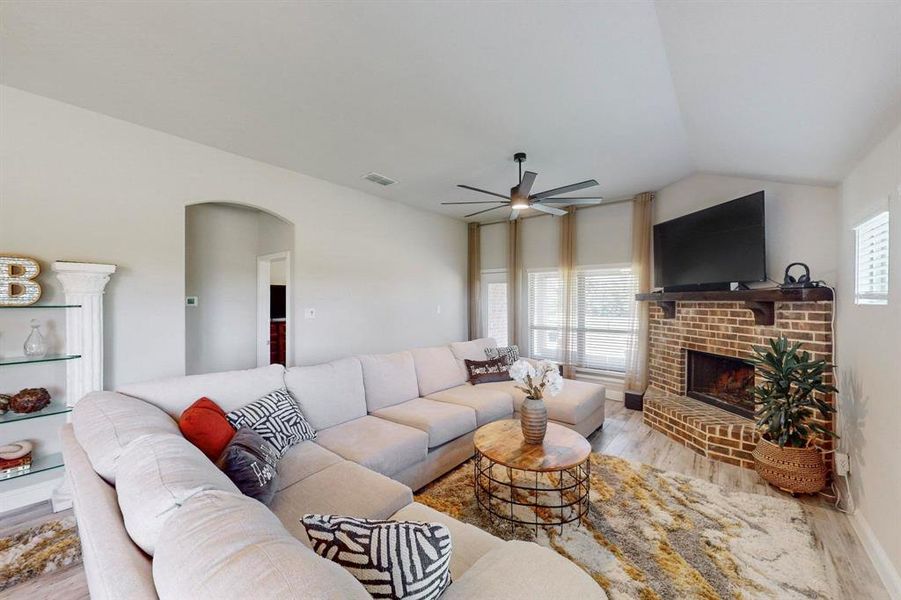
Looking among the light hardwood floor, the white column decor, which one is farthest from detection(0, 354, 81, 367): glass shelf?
the light hardwood floor

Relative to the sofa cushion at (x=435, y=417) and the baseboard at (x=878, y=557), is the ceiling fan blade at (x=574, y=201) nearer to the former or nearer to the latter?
the sofa cushion at (x=435, y=417)

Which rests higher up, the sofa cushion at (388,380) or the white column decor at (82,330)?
the white column decor at (82,330)

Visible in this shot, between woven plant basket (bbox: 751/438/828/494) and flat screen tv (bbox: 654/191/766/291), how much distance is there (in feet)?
4.84

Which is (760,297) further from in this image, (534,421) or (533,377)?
(534,421)

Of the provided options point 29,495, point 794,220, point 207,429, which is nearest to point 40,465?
point 29,495

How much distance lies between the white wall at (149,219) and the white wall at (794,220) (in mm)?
4077

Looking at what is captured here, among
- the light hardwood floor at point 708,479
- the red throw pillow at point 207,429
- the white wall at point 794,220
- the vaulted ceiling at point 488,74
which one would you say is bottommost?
the light hardwood floor at point 708,479

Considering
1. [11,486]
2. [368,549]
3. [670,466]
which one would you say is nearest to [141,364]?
[11,486]

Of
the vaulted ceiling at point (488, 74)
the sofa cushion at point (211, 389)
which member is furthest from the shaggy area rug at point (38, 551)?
the vaulted ceiling at point (488, 74)

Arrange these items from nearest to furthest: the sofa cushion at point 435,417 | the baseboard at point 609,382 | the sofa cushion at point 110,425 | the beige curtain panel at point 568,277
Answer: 1. the sofa cushion at point 110,425
2. the sofa cushion at point 435,417
3. the baseboard at point 609,382
4. the beige curtain panel at point 568,277

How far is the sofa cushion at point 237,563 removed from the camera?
0.64 metres

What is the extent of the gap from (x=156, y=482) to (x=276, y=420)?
1.28 metres

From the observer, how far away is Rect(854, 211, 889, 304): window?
6.76 ft

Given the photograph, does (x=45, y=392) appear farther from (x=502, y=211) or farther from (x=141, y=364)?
(x=502, y=211)
